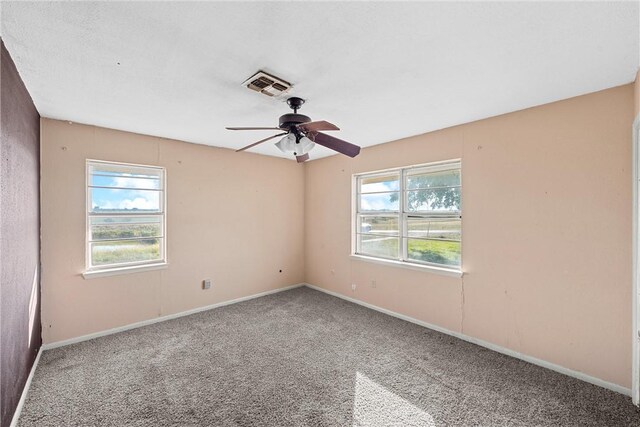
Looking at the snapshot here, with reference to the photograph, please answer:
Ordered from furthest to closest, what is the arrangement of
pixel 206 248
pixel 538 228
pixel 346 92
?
pixel 206 248, pixel 538 228, pixel 346 92

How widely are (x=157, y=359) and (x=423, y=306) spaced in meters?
3.13

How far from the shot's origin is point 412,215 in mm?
3850

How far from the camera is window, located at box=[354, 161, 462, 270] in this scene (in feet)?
11.3

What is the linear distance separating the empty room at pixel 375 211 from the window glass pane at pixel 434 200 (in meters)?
0.03

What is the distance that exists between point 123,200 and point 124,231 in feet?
1.33

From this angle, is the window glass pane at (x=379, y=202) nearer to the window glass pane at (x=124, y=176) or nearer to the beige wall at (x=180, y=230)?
the beige wall at (x=180, y=230)

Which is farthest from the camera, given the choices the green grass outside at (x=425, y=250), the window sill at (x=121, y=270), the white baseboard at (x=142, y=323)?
the green grass outside at (x=425, y=250)

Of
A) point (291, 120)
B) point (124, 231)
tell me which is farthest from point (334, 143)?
point (124, 231)

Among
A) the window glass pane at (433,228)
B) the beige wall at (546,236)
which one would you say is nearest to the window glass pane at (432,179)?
the beige wall at (546,236)

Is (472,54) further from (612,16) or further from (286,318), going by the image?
(286,318)

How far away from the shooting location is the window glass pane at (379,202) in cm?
411

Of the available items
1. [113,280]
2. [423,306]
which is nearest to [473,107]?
[423,306]

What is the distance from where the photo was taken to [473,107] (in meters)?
2.71

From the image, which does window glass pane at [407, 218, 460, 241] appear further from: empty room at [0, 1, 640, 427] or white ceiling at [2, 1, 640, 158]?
white ceiling at [2, 1, 640, 158]
